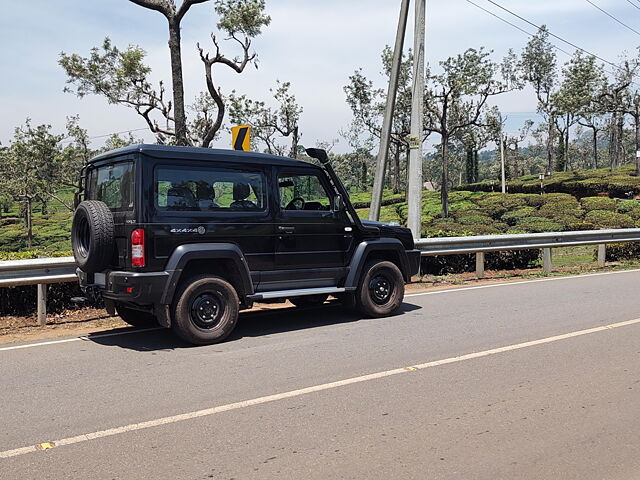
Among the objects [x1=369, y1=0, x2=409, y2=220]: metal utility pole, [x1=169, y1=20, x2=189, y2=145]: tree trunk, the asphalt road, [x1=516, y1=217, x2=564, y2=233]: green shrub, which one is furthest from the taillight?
[x1=516, y1=217, x2=564, y2=233]: green shrub

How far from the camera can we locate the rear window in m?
7.07

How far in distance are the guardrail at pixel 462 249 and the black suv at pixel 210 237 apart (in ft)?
3.50

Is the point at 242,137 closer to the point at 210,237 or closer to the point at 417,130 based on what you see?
the point at 210,237

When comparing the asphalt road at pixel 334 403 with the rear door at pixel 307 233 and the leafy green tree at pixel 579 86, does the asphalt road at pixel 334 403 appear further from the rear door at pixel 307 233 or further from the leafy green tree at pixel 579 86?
the leafy green tree at pixel 579 86

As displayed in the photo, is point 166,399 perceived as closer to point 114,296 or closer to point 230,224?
point 114,296

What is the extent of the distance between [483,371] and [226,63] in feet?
55.0

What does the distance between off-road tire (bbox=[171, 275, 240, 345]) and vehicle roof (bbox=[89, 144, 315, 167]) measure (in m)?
1.43

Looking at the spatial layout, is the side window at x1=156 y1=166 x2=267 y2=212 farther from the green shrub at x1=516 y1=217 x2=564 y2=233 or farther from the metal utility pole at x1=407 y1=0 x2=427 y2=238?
the green shrub at x1=516 y1=217 x2=564 y2=233

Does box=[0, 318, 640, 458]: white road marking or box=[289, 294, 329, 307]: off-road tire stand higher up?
box=[289, 294, 329, 307]: off-road tire

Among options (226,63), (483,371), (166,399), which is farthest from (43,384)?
(226,63)

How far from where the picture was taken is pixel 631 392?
5.50 m

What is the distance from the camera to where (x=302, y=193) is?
330 inches

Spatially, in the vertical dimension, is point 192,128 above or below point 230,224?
above

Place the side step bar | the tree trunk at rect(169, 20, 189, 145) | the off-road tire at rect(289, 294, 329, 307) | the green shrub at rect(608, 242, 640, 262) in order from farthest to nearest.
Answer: the green shrub at rect(608, 242, 640, 262) < the tree trunk at rect(169, 20, 189, 145) < the off-road tire at rect(289, 294, 329, 307) < the side step bar
